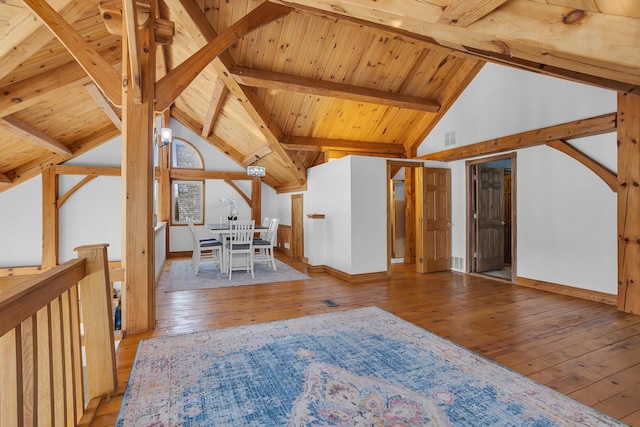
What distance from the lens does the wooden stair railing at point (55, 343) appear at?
41.5 inches

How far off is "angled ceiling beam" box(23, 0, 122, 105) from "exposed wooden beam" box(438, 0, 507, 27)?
9.65 feet

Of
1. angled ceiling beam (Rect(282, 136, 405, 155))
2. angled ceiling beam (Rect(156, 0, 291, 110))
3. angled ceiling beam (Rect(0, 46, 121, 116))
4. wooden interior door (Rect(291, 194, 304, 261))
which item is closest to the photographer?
angled ceiling beam (Rect(156, 0, 291, 110))

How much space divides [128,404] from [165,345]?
0.82 m

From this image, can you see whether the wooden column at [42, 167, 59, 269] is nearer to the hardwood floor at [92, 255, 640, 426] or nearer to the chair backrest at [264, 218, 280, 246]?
the hardwood floor at [92, 255, 640, 426]

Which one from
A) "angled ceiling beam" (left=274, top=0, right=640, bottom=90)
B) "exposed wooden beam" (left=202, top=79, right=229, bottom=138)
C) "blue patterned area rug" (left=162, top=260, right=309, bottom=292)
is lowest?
"blue patterned area rug" (left=162, top=260, right=309, bottom=292)

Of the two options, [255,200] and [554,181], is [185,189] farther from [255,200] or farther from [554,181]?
[554,181]

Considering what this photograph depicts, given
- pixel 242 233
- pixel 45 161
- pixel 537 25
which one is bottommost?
pixel 242 233

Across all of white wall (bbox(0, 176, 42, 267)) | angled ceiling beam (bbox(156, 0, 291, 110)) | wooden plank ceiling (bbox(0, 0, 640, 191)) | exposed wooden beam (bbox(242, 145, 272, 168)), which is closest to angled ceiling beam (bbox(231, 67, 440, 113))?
wooden plank ceiling (bbox(0, 0, 640, 191))

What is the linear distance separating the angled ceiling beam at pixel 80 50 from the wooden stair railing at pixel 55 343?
184 cm

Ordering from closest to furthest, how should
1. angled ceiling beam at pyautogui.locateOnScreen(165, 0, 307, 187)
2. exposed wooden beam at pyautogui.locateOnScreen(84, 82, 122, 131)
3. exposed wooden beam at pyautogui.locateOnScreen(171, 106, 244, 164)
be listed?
1. angled ceiling beam at pyautogui.locateOnScreen(165, 0, 307, 187)
2. exposed wooden beam at pyautogui.locateOnScreen(84, 82, 122, 131)
3. exposed wooden beam at pyautogui.locateOnScreen(171, 106, 244, 164)

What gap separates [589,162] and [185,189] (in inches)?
330

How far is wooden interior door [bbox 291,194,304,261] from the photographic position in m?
7.38

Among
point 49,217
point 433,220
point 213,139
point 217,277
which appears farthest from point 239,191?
point 433,220

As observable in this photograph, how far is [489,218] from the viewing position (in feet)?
19.2
